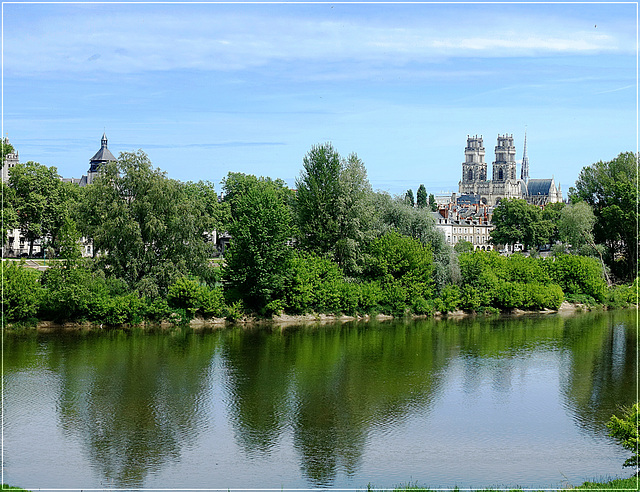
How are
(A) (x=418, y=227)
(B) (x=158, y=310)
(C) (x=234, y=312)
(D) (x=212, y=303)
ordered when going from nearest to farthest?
(B) (x=158, y=310)
(D) (x=212, y=303)
(C) (x=234, y=312)
(A) (x=418, y=227)

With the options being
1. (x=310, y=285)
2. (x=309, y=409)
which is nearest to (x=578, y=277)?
(x=310, y=285)

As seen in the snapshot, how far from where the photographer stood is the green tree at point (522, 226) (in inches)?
3561

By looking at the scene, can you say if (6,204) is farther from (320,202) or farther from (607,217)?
(607,217)

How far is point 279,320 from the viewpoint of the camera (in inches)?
1678

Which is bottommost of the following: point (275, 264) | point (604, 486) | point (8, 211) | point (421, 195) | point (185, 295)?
point (604, 486)

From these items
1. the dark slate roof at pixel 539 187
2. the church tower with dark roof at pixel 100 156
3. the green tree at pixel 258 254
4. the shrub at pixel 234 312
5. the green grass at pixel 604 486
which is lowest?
the green grass at pixel 604 486

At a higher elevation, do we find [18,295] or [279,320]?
[18,295]

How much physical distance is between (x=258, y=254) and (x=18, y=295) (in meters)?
12.4

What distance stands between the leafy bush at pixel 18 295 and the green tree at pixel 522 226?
64.9 metres

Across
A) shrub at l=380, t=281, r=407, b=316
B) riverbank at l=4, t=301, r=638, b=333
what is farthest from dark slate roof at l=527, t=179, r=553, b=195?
shrub at l=380, t=281, r=407, b=316

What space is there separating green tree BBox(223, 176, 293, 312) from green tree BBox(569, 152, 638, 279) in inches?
1175

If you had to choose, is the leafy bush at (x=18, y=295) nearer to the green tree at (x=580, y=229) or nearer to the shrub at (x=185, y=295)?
the shrub at (x=185, y=295)

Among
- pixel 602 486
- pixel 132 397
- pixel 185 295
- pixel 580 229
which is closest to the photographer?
pixel 602 486

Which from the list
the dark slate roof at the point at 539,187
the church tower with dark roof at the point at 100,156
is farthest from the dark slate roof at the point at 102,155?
the dark slate roof at the point at 539,187
